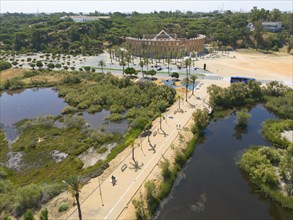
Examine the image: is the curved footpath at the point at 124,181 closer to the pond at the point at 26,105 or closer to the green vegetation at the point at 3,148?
the green vegetation at the point at 3,148

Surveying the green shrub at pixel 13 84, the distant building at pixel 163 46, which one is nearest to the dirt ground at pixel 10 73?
the green shrub at pixel 13 84

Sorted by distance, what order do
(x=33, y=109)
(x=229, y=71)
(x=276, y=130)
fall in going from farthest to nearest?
(x=229, y=71), (x=33, y=109), (x=276, y=130)

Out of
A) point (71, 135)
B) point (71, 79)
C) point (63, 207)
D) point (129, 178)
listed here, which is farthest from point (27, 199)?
point (71, 79)

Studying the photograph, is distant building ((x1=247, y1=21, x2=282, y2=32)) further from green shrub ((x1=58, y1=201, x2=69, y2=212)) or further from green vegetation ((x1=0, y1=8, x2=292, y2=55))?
green shrub ((x1=58, y1=201, x2=69, y2=212))

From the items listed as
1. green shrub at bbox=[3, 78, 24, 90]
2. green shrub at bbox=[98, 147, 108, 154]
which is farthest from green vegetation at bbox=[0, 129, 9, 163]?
green shrub at bbox=[3, 78, 24, 90]

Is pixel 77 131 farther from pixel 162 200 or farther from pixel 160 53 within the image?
pixel 160 53

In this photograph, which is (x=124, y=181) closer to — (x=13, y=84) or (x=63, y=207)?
(x=63, y=207)
